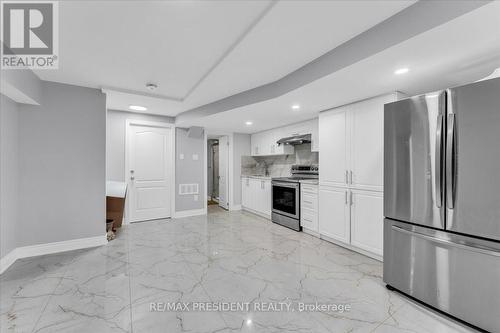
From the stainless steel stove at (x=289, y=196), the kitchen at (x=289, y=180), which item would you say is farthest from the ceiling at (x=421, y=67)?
the stainless steel stove at (x=289, y=196)

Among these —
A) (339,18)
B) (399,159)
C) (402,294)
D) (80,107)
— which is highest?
(339,18)

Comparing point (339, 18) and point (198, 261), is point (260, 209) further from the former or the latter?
point (339, 18)

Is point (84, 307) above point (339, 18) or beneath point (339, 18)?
beneath

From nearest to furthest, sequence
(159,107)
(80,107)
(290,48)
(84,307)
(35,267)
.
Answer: (84,307)
(290,48)
(35,267)
(80,107)
(159,107)

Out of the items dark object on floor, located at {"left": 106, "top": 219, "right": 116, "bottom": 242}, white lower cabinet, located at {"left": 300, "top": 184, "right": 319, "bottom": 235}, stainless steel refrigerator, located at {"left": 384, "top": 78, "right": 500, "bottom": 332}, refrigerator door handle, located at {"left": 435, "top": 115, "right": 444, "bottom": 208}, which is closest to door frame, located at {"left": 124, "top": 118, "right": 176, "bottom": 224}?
dark object on floor, located at {"left": 106, "top": 219, "right": 116, "bottom": 242}

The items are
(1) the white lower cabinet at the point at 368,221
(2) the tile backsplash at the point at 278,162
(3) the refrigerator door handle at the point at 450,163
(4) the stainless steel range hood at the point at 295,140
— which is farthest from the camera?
(2) the tile backsplash at the point at 278,162

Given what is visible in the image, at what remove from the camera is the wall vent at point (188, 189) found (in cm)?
504

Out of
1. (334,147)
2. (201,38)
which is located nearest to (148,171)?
(201,38)

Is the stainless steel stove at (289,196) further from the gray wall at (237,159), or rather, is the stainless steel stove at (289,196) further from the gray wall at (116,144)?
the gray wall at (116,144)

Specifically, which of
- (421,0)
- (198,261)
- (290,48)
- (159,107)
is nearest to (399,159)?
(421,0)

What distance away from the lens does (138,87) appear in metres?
3.19

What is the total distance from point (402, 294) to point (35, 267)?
12.8 ft

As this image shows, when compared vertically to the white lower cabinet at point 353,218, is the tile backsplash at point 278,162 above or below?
above

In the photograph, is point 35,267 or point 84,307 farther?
point 35,267
